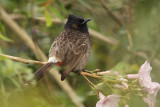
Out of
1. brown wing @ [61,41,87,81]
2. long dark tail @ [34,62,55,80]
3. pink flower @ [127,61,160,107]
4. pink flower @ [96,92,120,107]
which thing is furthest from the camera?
brown wing @ [61,41,87,81]

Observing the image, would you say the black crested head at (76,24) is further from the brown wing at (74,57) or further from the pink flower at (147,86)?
the pink flower at (147,86)

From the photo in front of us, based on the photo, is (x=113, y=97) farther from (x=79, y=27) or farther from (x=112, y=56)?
(x=112, y=56)

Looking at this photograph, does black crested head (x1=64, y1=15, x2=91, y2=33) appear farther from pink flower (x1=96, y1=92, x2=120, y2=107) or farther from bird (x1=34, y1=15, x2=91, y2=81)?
pink flower (x1=96, y1=92, x2=120, y2=107)

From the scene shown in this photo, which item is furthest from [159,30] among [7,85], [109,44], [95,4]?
[7,85]

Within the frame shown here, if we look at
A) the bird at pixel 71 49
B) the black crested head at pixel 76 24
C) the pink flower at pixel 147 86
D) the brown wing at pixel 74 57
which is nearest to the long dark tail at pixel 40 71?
the bird at pixel 71 49

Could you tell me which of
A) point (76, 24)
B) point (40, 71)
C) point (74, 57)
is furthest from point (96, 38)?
point (40, 71)

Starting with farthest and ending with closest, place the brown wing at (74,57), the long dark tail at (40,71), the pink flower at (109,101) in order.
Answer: the brown wing at (74,57)
the long dark tail at (40,71)
the pink flower at (109,101)

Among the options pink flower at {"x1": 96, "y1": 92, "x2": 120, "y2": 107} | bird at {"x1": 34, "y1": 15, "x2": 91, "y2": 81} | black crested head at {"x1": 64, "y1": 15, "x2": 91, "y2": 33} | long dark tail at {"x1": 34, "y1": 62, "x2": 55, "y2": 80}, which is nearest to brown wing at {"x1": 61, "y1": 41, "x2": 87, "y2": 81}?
bird at {"x1": 34, "y1": 15, "x2": 91, "y2": 81}
